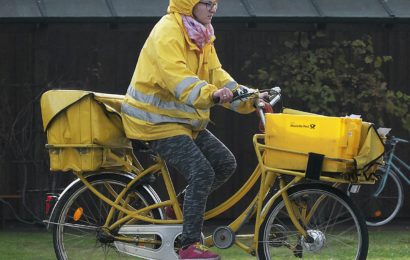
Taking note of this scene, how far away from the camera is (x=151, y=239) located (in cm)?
659

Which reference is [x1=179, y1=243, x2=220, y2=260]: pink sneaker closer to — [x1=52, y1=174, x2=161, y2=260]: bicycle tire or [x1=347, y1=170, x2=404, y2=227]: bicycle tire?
[x1=52, y1=174, x2=161, y2=260]: bicycle tire

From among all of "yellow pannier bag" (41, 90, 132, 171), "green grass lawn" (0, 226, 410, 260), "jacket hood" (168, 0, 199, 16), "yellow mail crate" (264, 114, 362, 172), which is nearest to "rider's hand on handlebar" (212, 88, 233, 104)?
"yellow mail crate" (264, 114, 362, 172)

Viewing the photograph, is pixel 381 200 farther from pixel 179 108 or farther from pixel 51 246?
pixel 179 108

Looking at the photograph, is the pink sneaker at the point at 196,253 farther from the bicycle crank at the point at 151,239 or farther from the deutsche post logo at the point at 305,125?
the deutsche post logo at the point at 305,125

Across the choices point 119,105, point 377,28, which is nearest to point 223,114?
point 377,28

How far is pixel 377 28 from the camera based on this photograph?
11148mm

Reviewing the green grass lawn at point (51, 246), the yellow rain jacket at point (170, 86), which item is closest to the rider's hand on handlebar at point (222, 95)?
the yellow rain jacket at point (170, 86)

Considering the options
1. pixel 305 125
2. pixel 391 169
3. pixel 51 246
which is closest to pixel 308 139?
pixel 305 125

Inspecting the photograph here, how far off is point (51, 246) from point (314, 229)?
376cm

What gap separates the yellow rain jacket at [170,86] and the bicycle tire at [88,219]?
433 millimetres

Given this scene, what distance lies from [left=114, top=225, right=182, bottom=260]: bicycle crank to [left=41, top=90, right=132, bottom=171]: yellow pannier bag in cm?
46

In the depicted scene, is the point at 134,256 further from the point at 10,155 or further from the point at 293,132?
the point at 10,155

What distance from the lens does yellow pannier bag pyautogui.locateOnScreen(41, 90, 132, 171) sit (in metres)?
6.55

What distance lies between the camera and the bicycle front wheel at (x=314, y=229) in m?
6.17
